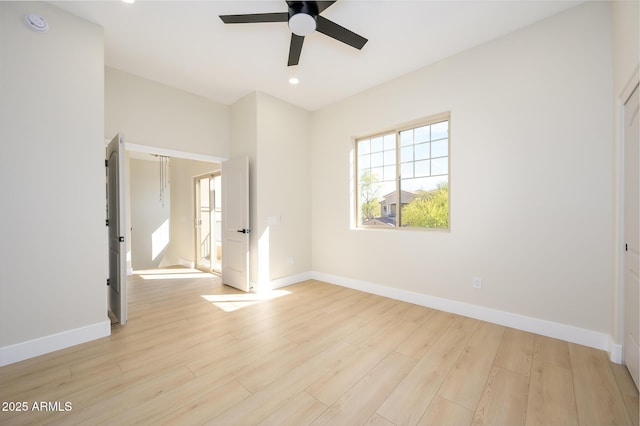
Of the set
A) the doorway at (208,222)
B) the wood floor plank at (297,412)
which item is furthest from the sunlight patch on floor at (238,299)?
the wood floor plank at (297,412)

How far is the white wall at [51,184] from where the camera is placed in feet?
6.91

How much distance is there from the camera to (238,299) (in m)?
3.69

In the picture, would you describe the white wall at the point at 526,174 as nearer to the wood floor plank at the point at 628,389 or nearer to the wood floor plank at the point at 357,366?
the wood floor plank at the point at 628,389

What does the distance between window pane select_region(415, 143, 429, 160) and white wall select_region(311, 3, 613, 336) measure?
378 mm

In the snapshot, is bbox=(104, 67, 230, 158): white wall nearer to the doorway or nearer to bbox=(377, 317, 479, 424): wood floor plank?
the doorway

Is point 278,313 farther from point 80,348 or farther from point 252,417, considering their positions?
point 80,348

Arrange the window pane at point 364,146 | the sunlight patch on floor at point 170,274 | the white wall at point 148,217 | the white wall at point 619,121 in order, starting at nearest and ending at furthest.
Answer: the white wall at point 619,121 < the window pane at point 364,146 < the sunlight patch on floor at point 170,274 < the white wall at point 148,217

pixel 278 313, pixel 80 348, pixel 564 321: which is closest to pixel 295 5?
pixel 278 313

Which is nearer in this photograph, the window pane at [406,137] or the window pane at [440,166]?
the window pane at [440,166]

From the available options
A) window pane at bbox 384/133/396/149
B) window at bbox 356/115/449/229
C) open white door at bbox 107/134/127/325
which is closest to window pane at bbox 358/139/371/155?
window at bbox 356/115/449/229

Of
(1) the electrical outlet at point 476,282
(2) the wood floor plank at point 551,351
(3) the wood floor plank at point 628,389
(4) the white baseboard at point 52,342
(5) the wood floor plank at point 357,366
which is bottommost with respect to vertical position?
(5) the wood floor plank at point 357,366

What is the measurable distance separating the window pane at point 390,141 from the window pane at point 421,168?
483mm

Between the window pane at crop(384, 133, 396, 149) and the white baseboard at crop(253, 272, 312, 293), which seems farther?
the white baseboard at crop(253, 272, 312, 293)

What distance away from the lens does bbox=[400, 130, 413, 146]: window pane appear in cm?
362
